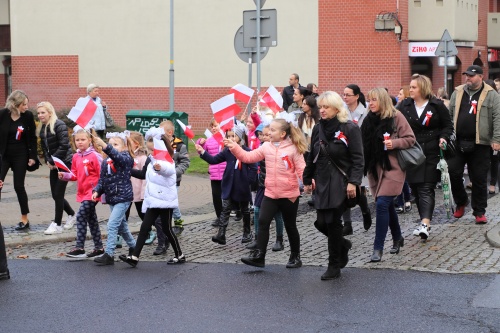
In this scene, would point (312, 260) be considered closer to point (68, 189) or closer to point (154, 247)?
point (154, 247)

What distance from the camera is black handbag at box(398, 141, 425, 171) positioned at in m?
9.44

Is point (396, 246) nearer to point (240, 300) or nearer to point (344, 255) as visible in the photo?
point (344, 255)

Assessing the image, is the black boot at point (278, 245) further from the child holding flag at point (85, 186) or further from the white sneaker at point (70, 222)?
the white sneaker at point (70, 222)

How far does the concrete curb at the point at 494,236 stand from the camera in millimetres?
9979

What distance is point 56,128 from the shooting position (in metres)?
12.1

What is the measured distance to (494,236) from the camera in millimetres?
10336

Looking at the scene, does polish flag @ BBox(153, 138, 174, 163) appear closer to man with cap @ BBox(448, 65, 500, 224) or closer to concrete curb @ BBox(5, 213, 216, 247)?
concrete curb @ BBox(5, 213, 216, 247)

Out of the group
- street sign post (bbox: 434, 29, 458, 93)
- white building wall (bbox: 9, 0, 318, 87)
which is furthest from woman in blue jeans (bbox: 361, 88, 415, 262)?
white building wall (bbox: 9, 0, 318, 87)

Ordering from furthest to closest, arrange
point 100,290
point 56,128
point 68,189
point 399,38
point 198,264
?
point 399,38, point 68,189, point 56,128, point 198,264, point 100,290

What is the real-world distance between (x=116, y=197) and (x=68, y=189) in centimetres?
700

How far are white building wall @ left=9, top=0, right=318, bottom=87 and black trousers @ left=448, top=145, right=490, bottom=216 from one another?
1957 centimetres

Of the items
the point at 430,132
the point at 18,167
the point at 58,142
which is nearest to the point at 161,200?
the point at 58,142

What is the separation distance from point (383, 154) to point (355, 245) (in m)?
1.39

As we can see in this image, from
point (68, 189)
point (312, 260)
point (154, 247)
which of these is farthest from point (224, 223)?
point (68, 189)
